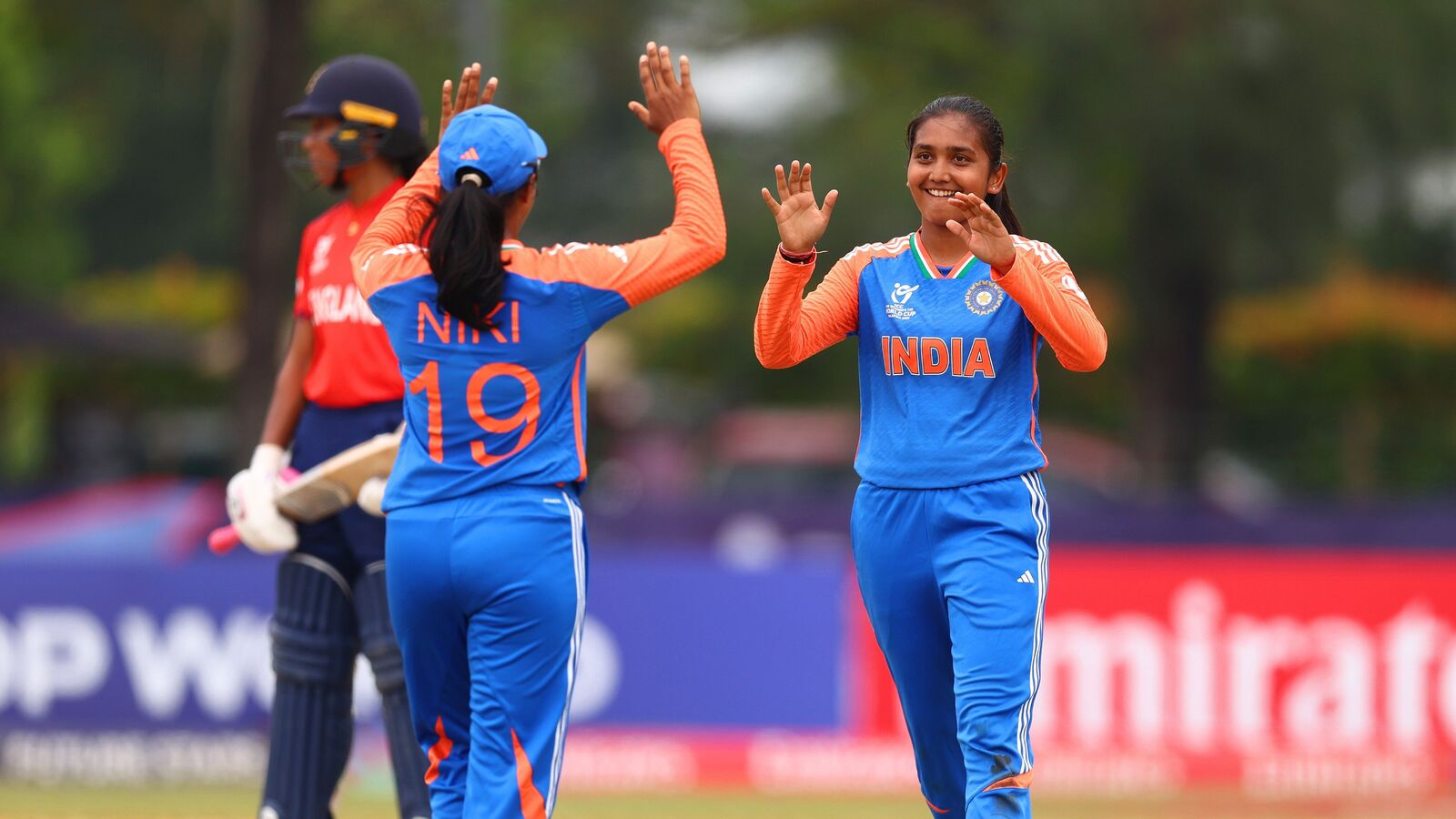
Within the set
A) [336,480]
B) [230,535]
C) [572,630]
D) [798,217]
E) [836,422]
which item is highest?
[836,422]

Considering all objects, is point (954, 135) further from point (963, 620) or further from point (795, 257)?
point (963, 620)

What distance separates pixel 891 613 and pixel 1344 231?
47.8ft

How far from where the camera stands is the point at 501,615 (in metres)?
4.89

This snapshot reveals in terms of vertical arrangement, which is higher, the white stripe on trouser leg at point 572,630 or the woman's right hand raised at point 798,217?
the woman's right hand raised at point 798,217

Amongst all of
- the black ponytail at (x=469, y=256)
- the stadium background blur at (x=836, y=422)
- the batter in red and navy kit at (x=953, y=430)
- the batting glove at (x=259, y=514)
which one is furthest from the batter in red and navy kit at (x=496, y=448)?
the stadium background blur at (x=836, y=422)

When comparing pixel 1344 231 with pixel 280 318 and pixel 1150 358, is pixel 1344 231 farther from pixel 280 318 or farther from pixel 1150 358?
pixel 280 318

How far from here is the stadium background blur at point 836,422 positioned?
11102mm

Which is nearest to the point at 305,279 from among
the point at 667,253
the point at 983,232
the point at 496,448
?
the point at 496,448

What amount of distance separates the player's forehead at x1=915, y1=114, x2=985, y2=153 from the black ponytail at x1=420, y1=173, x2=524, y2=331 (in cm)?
117

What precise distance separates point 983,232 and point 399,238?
159cm

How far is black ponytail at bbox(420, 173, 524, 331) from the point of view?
16.0ft

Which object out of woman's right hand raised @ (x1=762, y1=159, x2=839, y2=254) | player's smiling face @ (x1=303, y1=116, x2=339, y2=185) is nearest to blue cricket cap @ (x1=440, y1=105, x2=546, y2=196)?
woman's right hand raised @ (x1=762, y1=159, x2=839, y2=254)

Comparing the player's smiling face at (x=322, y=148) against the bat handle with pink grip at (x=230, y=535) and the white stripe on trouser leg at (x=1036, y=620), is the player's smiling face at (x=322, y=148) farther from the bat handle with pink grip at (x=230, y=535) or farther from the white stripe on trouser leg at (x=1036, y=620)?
the white stripe on trouser leg at (x=1036, y=620)

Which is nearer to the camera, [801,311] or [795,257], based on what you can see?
[795,257]
